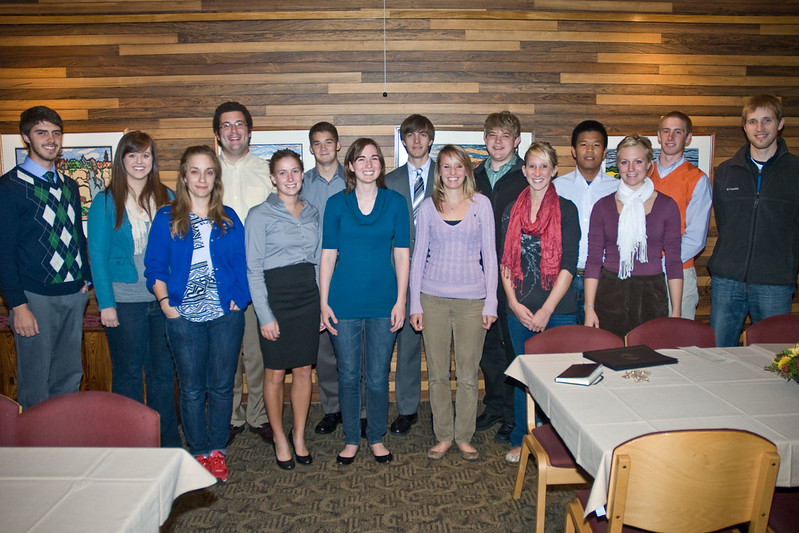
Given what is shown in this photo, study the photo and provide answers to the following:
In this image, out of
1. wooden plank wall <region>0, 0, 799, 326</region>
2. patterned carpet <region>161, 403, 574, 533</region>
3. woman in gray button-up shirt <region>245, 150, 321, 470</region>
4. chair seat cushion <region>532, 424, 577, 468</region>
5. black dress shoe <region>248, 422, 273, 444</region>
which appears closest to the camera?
chair seat cushion <region>532, 424, 577, 468</region>

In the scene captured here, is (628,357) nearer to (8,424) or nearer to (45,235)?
(8,424)

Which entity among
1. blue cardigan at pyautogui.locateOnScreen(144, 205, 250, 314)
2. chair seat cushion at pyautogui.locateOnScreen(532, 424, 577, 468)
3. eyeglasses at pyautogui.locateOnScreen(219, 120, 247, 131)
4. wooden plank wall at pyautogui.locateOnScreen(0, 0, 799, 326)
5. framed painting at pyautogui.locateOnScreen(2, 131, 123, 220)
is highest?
wooden plank wall at pyautogui.locateOnScreen(0, 0, 799, 326)

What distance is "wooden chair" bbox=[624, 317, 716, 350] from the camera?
2.93 metres

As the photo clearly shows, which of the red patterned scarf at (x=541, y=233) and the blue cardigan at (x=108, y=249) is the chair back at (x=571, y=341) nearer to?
the red patterned scarf at (x=541, y=233)

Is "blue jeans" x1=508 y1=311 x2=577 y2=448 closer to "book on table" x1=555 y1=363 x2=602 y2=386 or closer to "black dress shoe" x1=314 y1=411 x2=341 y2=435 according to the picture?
"book on table" x1=555 y1=363 x2=602 y2=386

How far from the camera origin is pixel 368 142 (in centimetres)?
316

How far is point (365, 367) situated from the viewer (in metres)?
3.41

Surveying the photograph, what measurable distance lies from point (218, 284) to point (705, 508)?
245cm

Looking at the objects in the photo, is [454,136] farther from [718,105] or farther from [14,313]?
[14,313]

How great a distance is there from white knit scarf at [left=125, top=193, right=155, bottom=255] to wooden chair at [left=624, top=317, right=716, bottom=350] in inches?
111

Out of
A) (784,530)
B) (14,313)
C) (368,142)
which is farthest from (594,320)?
(14,313)

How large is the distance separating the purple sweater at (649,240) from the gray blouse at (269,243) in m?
1.76

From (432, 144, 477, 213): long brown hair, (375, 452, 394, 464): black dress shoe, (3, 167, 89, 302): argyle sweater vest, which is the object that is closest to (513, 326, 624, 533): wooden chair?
(375, 452, 394, 464): black dress shoe

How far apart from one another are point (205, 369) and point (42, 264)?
1.15 meters
